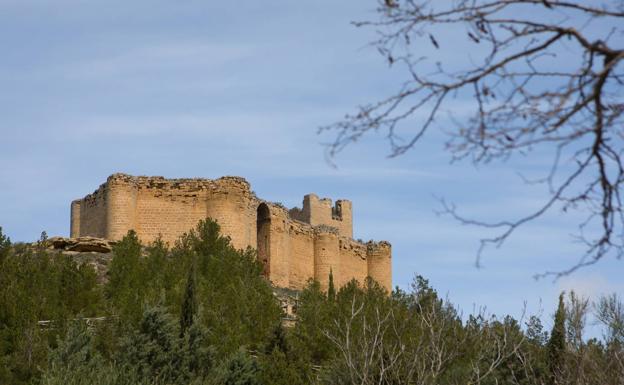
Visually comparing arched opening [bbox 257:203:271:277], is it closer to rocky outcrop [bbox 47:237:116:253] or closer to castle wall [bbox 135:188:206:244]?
castle wall [bbox 135:188:206:244]

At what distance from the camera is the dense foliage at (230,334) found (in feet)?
70.1

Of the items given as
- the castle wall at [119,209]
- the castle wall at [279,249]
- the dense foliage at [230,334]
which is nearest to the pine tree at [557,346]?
the dense foliage at [230,334]

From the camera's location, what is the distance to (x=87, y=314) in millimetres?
26484

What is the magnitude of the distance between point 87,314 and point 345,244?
17.8 meters

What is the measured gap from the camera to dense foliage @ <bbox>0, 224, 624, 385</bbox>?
2138 centimetres

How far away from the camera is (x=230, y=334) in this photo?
25.1 m

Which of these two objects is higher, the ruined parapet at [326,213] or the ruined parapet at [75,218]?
the ruined parapet at [326,213]

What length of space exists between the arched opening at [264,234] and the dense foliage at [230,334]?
4.97m

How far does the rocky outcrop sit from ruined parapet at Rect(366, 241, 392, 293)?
12.6 m

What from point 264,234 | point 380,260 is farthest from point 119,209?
point 380,260

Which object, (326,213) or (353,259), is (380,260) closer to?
(353,259)

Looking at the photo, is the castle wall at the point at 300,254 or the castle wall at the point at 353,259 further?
the castle wall at the point at 353,259

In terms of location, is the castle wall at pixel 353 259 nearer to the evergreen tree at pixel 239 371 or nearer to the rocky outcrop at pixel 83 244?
the rocky outcrop at pixel 83 244

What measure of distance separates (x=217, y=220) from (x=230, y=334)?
10213 mm
